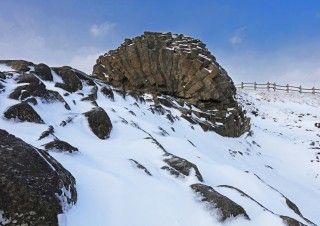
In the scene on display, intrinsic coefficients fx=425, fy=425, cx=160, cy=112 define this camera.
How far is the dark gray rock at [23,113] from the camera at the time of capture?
1293cm

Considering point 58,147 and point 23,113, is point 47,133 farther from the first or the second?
point 23,113

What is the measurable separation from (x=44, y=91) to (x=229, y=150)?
10744 mm

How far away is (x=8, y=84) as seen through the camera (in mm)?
16141

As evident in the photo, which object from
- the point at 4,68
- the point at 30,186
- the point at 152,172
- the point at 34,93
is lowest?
the point at 30,186

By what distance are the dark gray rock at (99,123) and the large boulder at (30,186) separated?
552 centimetres

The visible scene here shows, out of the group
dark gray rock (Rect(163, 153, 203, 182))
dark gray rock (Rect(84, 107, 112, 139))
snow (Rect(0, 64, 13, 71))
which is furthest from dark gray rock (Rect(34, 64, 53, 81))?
dark gray rock (Rect(163, 153, 203, 182))

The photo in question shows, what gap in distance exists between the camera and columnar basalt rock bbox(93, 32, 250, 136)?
31062 millimetres

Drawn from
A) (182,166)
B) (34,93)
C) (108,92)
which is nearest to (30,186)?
(182,166)

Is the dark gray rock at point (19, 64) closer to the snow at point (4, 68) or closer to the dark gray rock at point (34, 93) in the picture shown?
the snow at point (4, 68)

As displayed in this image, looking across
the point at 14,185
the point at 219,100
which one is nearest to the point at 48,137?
the point at 14,185

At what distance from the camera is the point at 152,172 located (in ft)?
36.8

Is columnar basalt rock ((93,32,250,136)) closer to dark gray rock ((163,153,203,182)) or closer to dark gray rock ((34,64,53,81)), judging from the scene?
dark gray rock ((34,64,53,81))

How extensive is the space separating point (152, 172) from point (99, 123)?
3957 millimetres

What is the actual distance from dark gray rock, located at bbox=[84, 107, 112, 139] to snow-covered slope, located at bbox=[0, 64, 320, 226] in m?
0.24
